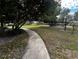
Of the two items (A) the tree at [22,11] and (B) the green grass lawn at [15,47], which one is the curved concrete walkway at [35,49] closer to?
(B) the green grass lawn at [15,47]

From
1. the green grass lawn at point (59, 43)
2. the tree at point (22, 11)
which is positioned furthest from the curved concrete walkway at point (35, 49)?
the tree at point (22, 11)

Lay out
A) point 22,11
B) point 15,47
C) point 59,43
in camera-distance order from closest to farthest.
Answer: point 59,43
point 22,11
point 15,47

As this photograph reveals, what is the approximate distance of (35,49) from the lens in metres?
1.71

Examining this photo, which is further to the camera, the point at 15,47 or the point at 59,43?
the point at 15,47

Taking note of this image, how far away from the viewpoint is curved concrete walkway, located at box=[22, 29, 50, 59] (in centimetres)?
169

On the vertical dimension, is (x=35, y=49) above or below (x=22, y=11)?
below

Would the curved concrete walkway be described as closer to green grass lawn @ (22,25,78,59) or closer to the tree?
green grass lawn @ (22,25,78,59)

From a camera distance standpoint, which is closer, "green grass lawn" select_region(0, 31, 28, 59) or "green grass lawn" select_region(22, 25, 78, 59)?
"green grass lawn" select_region(22, 25, 78, 59)

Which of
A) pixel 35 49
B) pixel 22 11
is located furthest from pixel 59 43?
pixel 22 11

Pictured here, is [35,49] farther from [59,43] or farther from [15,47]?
[15,47]

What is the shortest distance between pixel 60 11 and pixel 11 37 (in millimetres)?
699

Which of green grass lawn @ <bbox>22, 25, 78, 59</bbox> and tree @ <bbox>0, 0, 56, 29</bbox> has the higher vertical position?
tree @ <bbox>0, 0, 56, 29</bbox>

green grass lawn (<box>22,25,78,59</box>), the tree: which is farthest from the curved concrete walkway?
the tree

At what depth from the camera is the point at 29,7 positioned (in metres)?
1.88
